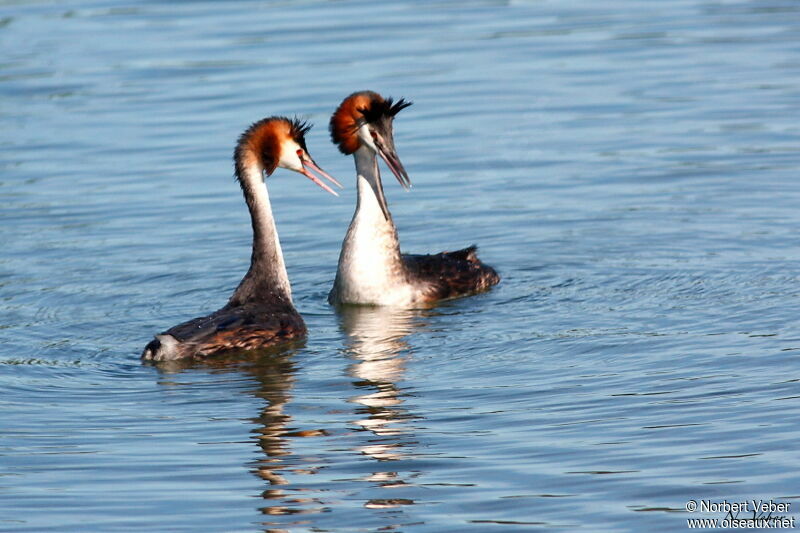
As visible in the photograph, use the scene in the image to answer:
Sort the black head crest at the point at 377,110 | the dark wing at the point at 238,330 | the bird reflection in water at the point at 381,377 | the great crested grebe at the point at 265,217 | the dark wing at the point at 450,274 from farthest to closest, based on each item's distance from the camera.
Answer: the dark wing at the point at 450,274, the black head crest at the point at 377,110, the great crested grebe at the point at 265,217, the dark wing at the point at 238,330, the bird reflection in water at the point at 381,377

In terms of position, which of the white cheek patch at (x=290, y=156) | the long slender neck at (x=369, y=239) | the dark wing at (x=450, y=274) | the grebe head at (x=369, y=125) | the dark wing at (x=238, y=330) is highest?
the grebe head at (x=369, y=125)

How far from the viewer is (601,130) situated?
16797 millimetres

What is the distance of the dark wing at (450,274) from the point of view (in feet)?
39.9

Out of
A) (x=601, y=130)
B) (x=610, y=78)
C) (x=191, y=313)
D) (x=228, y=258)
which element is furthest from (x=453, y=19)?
(x=191, y=313)

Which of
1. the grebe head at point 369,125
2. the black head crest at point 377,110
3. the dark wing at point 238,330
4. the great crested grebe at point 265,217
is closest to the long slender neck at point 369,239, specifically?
the grebe head at point 369,125

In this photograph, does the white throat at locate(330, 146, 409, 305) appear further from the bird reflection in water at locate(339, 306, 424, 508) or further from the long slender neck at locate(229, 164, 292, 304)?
the long slender neck at locate(229, 164, 292, 304)

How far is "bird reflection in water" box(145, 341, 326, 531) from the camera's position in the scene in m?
7.66

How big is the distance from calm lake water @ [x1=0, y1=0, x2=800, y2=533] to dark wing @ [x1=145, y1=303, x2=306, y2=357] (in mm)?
124

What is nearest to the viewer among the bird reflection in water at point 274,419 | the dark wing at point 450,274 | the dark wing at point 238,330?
the bird reflection in water at point 274,419

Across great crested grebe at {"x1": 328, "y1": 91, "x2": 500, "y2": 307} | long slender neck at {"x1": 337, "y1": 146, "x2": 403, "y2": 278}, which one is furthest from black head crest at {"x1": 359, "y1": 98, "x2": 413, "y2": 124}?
long slender neck at {"x1": 337, "y1": 146, "x2": 403, "y2": 278}

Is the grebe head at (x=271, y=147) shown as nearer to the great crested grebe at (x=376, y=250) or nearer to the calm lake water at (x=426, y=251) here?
the great crested grebe at (x=376, y=250)

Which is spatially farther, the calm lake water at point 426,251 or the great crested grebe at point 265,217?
the great crested grebe at point 265,217

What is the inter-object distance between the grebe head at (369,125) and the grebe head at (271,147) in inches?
35.2

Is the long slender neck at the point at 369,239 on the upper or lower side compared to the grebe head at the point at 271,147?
lower
